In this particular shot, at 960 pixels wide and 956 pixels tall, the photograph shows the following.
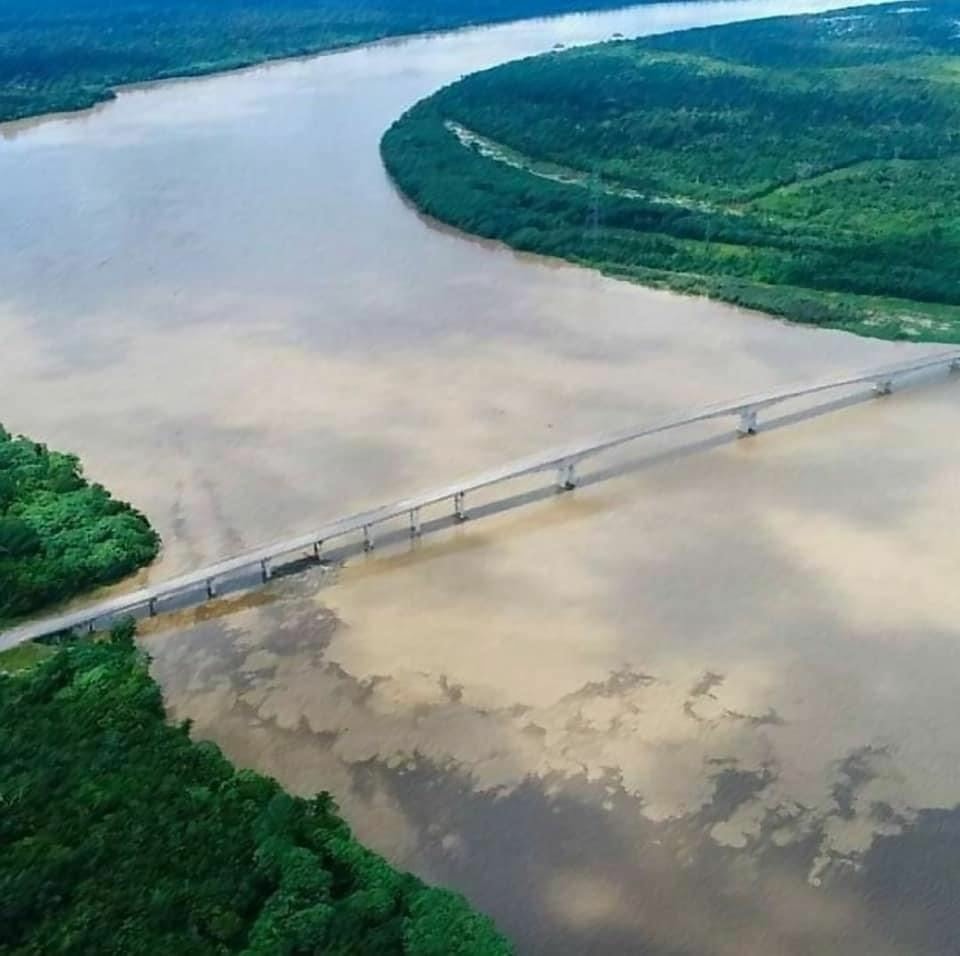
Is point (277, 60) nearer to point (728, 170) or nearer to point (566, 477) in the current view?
point (728, 170)

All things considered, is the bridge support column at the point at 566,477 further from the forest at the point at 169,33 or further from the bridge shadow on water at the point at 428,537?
the forest at the point at 169,33

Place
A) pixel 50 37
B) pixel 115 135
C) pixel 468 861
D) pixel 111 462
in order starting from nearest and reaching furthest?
pixel 468 861 < pixel 111 462 < pixel 115 135 < pixel 50 37

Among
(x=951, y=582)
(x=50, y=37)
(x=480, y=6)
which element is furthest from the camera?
(x=480, y=6)

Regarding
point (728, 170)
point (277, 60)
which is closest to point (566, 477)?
point (728, 170)

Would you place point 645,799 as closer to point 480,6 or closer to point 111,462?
point 111,462

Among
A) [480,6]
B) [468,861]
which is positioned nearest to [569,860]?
[468,861]

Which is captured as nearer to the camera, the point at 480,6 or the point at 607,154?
the point at 607,154

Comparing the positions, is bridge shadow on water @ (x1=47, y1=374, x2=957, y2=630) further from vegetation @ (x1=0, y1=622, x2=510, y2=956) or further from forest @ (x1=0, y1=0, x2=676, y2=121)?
forest @ (x1=0, y1=0, x2=676, y2=121)
